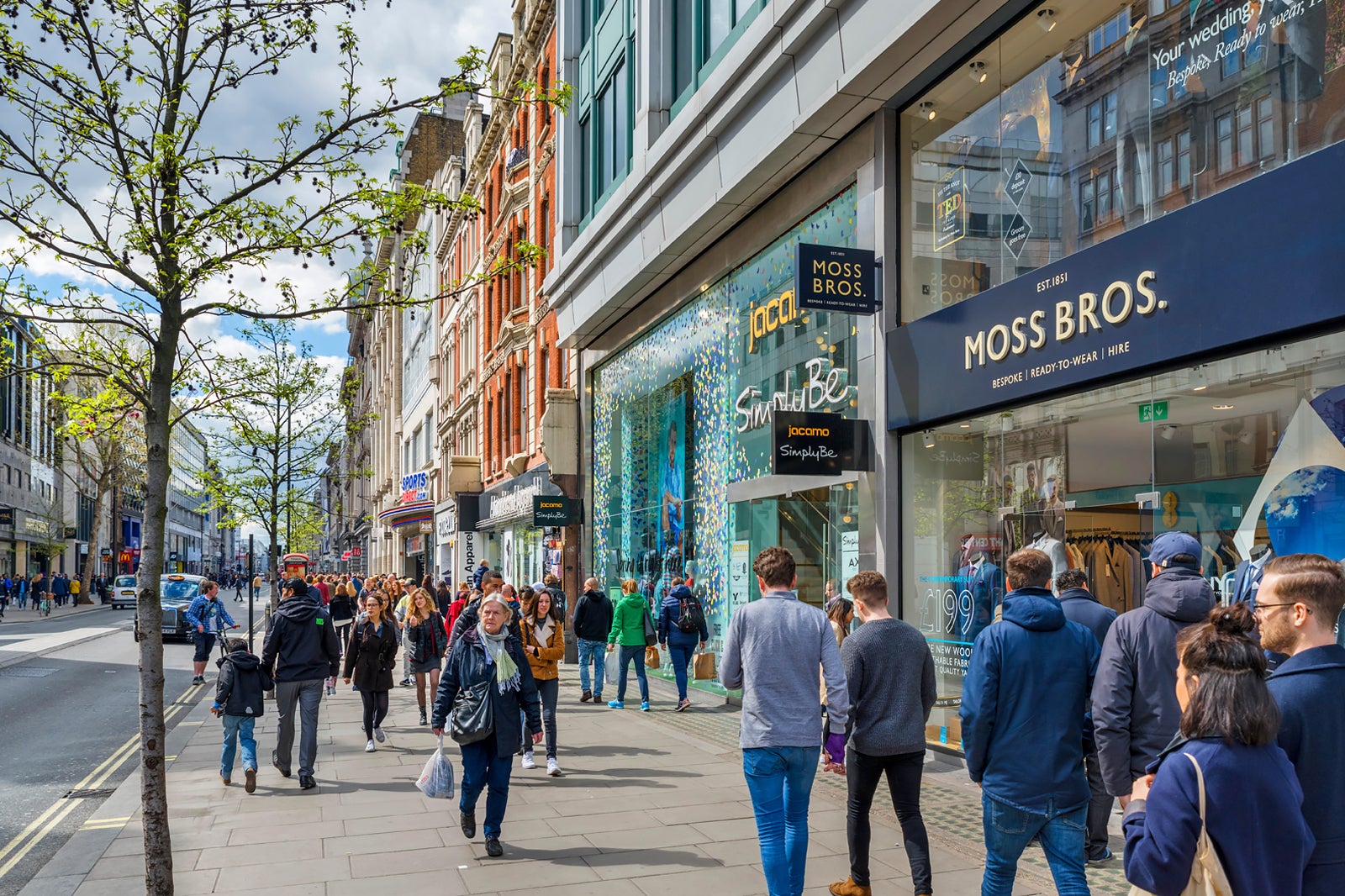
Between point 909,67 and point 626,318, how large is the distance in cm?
1104

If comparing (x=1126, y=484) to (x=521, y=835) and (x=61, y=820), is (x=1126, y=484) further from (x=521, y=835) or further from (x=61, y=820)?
(x=61, y=820)

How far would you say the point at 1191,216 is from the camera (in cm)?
770

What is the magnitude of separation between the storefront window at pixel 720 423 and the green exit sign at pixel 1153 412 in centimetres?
396

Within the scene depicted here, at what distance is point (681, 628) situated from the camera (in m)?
14.4

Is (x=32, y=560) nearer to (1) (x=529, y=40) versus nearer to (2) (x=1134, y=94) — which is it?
(1) (x=529, y=40)

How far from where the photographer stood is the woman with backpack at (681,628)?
14.5 metres

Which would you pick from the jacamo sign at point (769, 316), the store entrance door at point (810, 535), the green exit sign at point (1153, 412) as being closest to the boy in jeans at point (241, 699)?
the store entrance door at point (810, 535)

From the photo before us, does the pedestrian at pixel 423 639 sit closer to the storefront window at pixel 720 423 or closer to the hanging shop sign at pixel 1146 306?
the storefront window at pixel 720 423

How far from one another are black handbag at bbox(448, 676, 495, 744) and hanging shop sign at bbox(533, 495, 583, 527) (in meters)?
15.7

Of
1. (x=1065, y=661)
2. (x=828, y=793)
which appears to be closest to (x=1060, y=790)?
(x=1065, y=661)

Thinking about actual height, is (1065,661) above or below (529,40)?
below

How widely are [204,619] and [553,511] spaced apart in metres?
7.16

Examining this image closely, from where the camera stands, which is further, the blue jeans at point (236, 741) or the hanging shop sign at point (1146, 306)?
the blue jeans at point (236, 741)

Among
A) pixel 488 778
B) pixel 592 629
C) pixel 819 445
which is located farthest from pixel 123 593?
pixel 488 778
